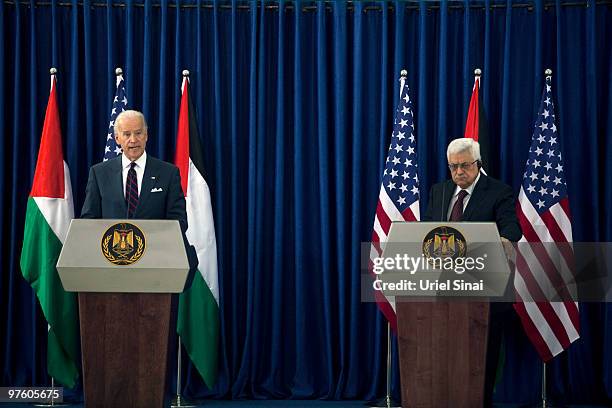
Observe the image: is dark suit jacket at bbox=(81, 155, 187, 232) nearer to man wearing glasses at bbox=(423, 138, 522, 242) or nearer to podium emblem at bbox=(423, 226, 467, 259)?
podium emblem at bbox=(423, 226, 467, 259)

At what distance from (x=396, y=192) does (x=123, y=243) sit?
2.58 m

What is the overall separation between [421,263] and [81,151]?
3.19 metres

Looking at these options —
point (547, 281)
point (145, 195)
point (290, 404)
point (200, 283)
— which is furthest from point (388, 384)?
point (145, 195)

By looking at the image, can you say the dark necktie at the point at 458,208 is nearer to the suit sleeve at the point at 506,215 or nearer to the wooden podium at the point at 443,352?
the suit sleeve at the point at 506,215

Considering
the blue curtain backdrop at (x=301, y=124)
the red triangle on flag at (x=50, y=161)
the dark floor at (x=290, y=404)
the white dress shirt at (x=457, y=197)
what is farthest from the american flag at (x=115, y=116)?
the white dress shirt at (x=457, y=197)

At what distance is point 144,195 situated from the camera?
4535 mm

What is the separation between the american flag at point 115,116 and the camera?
238 inches

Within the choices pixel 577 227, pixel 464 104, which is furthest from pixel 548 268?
pixel 464 104

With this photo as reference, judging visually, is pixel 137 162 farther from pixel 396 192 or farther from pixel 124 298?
pixel 396 192

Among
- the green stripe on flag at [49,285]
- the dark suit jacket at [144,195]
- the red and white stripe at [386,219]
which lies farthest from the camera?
the red and white stripe at [386,219]

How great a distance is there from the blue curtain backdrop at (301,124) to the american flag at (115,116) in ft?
0.60

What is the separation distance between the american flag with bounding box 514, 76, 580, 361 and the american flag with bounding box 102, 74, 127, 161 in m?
2.76

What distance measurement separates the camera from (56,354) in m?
6.09

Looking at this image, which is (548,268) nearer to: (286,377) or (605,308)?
(605,308)
